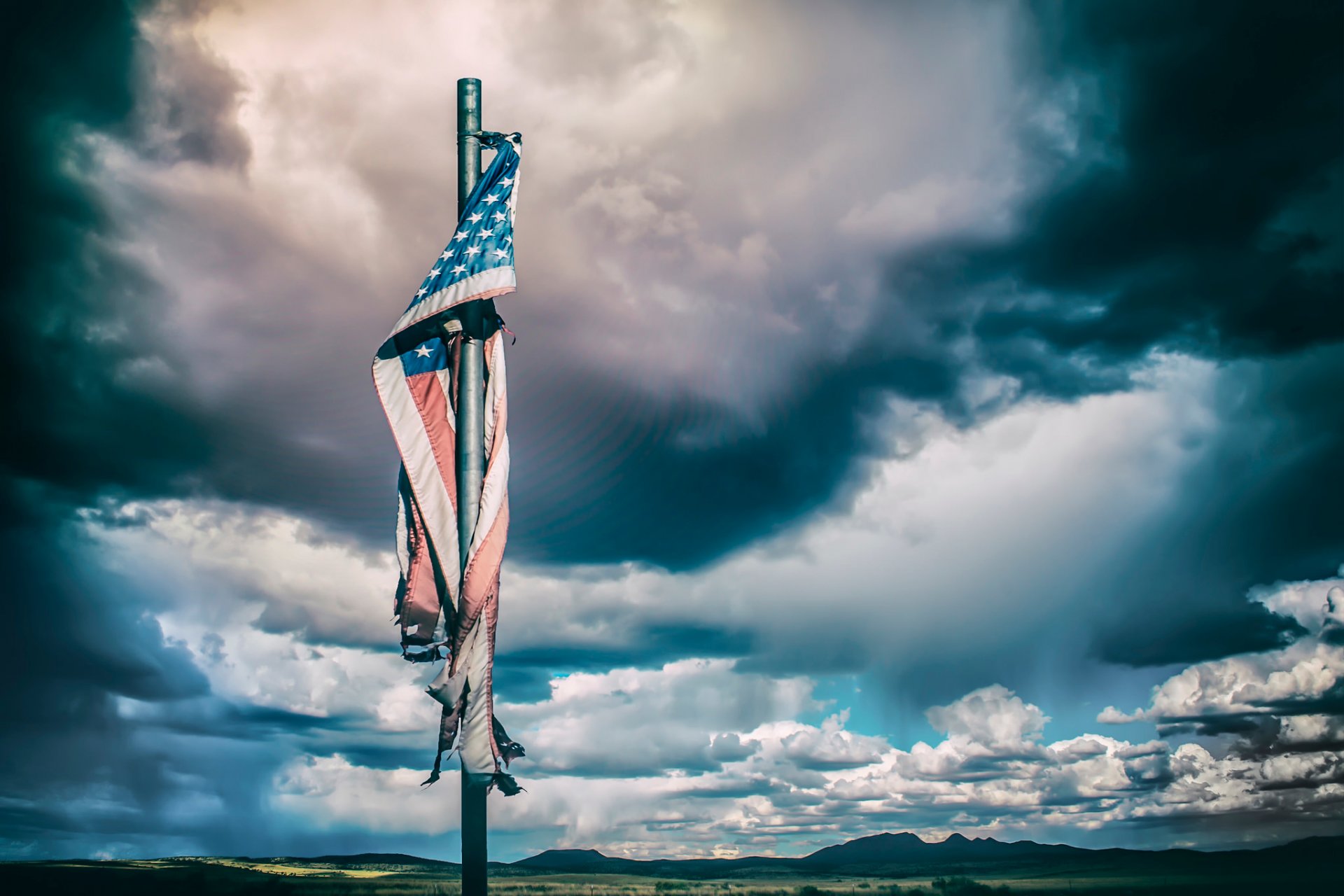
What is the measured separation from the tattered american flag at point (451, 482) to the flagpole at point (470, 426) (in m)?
0.25

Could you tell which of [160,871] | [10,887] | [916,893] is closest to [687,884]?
[916,893]

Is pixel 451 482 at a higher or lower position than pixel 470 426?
lower

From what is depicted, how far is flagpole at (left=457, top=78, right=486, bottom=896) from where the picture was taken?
2738cm

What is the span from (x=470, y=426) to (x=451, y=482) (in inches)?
70.0

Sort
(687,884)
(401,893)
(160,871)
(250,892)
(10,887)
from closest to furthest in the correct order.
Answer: (250,892) → (401,893) → (10,887) → (160,871) → (687,884)

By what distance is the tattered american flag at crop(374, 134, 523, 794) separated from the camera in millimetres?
28203

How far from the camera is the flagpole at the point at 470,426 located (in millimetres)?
27375

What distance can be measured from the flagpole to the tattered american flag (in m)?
0.25

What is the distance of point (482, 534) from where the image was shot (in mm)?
28812

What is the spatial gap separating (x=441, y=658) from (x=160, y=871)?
5441 cm

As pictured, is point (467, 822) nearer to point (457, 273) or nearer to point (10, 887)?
point (457, 273)

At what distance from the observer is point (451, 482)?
29859 millimetres

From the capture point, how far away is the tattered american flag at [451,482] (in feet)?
92.5

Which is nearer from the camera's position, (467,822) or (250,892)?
(467,822)
